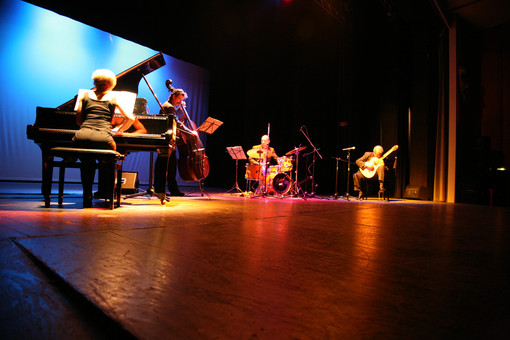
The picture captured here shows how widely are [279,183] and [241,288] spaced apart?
19.0 feet

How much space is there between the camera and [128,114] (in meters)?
2.70

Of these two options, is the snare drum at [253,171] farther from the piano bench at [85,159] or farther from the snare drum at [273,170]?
the piano bench at [85,159]

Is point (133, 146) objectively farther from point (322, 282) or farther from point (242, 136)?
point (242, 136)

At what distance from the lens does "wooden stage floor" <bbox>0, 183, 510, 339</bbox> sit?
1.73ft

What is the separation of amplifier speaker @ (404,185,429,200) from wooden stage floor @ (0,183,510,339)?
21.1 ft

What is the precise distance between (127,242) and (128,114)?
1825 millimetres

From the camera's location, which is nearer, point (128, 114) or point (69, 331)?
point (69, 331)

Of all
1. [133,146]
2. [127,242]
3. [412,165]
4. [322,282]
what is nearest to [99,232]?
[127,242]

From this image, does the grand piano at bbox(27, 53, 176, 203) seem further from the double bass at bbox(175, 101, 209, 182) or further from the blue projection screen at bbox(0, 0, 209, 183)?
the blue projection screen at bbox(0, 0, 209, 183)

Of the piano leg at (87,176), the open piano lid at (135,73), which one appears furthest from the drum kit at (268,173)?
the piano leg at (87,176)

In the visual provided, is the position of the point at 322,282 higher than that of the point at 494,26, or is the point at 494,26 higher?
the point at 494,26

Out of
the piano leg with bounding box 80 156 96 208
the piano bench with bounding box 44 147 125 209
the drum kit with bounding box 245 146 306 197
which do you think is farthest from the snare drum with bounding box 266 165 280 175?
the piano leg with bounding box 80 156 96 208

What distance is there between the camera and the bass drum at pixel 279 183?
20.6 ft

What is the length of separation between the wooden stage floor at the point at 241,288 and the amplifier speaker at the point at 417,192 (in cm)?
644
